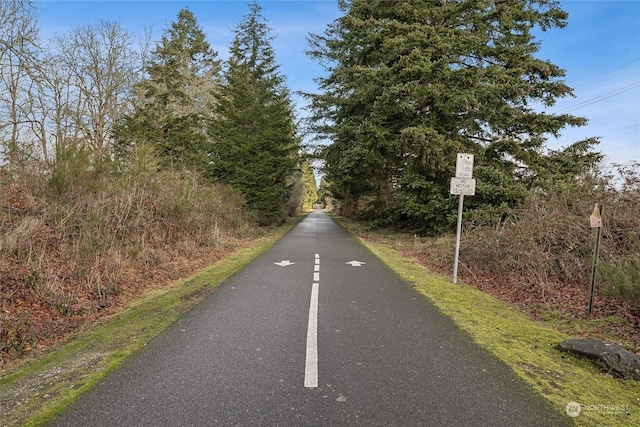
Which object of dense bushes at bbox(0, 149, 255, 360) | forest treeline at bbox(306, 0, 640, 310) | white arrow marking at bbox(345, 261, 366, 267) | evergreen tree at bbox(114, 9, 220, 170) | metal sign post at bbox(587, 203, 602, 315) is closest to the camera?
dense bushes at bbox(0, 149, 255, 360)

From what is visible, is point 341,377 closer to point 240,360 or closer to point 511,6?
point 240,360

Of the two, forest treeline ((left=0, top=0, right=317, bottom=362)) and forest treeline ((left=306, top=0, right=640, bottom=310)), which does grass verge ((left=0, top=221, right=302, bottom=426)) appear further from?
forest treeline ((left=306, top=0, right=640, bottom=310))

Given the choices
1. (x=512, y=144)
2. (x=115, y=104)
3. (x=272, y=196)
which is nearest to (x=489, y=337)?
(x=512, y=144)

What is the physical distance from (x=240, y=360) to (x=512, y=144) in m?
15.1

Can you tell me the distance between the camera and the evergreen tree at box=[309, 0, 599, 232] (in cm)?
1376

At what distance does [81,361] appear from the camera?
4.06 metres

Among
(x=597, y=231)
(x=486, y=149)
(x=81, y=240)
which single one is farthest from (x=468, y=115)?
(x=81, y=240)

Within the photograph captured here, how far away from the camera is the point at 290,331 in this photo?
4.86m

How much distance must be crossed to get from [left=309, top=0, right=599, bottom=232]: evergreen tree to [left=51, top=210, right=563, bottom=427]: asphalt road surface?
9502 mm

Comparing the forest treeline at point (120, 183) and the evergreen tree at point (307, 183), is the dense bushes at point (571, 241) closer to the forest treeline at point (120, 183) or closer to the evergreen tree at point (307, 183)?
the forest treeline at point (120, 183)

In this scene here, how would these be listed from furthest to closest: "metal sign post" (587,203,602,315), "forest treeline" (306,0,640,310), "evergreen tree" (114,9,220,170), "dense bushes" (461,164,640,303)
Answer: "evergreen tree" (114,9,220,170)
"forest treeline" (306,0,640,310)
"dense bushes" (461,164,640,303)
"metal sign post" (587,203,602,315)

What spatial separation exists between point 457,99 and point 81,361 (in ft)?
45.4

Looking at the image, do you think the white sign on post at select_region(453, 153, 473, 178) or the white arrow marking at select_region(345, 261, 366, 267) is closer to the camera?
the white sign on post at select_region(453, 153, 473, 178)

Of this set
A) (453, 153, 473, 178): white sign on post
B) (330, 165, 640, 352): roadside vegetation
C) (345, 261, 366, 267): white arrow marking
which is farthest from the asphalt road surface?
(345, 261, 366, 267): white arrow marking
